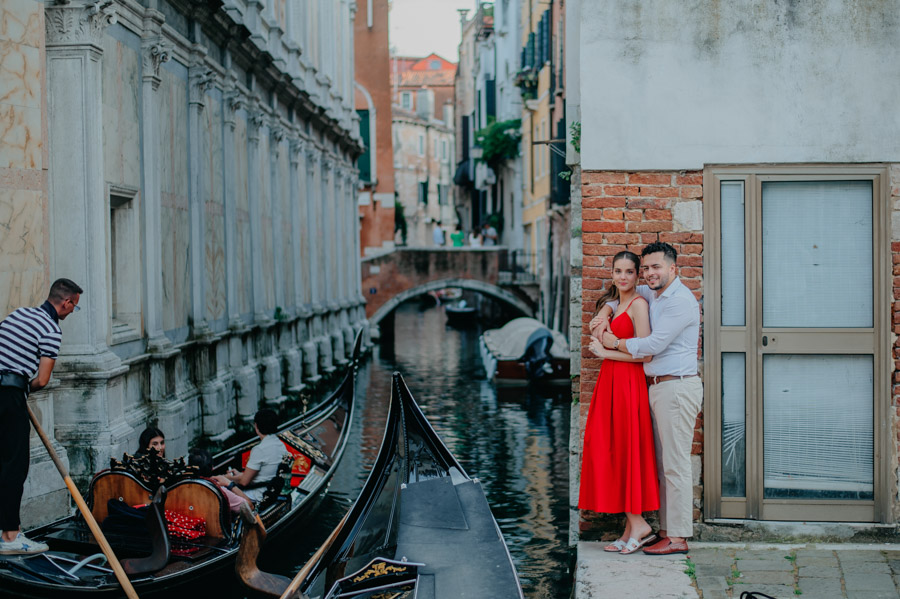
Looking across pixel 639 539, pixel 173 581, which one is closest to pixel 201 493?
pixel 173 581

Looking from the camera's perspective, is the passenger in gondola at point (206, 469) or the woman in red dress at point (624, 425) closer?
the woman in red dress at point (624, 425)

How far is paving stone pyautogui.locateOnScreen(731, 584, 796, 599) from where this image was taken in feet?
14.3

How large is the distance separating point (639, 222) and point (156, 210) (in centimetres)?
510

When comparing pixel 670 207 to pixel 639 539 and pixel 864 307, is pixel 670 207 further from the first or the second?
pixel 639 539

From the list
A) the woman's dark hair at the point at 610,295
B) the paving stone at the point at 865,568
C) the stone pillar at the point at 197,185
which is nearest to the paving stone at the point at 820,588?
the paving stone at the point at 865,568

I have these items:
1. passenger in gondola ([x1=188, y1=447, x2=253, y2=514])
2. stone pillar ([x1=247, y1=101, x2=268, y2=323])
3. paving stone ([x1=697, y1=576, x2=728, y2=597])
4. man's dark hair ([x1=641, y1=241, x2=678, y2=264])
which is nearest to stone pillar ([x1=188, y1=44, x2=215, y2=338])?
stone pillar ([x1=247, y1=101, x2=268, y2=323])

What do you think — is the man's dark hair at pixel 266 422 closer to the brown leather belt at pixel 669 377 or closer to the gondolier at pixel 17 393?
the gondolier at pixel 17 393

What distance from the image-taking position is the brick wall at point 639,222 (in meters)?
5.05

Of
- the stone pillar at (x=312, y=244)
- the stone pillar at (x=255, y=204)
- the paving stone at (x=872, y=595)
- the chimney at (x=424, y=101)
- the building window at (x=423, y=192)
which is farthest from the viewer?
the chimney at (x=424, y=101)

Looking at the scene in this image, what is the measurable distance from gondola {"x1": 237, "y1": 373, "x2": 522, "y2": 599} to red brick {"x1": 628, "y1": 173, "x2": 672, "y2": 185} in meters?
1.66

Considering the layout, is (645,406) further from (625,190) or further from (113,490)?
(113,490)

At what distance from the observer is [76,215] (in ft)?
24.0

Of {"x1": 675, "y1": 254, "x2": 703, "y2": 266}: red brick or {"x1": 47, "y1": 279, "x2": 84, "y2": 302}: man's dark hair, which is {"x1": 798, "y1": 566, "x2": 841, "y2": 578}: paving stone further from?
{"x1": 47, "y1": 279, "x2": 84, "y2": 302}: man's dark hair

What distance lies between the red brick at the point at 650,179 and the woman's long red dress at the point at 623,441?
2.17ft
